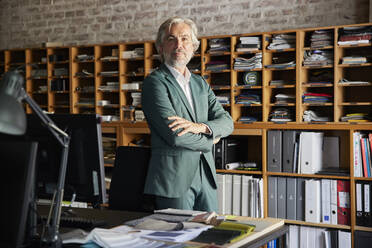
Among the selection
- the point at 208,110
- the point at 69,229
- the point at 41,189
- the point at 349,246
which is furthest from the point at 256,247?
the point at 349,246

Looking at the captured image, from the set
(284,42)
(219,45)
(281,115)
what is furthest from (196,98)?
(219,45)

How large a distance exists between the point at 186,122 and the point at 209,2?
2881 millimetres

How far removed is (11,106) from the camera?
137 cm

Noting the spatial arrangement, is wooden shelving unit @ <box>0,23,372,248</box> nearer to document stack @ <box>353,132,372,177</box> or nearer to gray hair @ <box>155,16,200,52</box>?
document stack @ <box>353,132,372,177</box>

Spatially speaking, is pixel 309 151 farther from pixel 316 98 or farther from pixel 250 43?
pixel 250 43

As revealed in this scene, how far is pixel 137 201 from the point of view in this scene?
260cm

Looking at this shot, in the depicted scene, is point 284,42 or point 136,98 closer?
point 284,42

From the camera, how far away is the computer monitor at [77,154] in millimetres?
2002

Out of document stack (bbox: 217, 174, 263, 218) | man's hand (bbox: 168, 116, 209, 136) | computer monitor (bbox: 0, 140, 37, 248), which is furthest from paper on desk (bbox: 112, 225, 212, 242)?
document stack (bbox: 217, 174, 263, 218)

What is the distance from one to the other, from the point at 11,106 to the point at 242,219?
3.77ft

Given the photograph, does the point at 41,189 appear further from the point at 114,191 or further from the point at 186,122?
the point at 186,122

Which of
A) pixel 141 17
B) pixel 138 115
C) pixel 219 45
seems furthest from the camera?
pixel 141 17

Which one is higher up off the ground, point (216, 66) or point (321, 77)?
point (216, 66)

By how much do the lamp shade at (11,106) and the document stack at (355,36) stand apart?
3.34 metres
